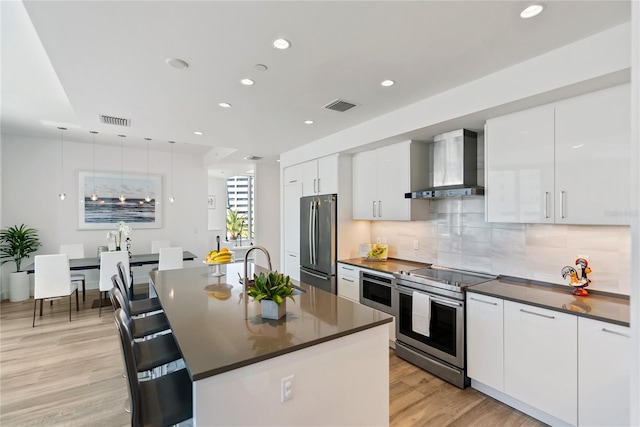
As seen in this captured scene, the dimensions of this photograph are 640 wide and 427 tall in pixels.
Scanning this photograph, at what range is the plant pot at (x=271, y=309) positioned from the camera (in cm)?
192

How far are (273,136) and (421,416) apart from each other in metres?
3.65

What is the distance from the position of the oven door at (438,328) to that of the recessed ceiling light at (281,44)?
2475 mm

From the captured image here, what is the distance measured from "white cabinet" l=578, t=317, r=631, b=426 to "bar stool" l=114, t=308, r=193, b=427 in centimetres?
247

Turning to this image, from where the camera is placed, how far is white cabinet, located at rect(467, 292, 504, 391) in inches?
98.3

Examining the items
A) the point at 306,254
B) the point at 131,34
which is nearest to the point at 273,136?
the point at 306,254

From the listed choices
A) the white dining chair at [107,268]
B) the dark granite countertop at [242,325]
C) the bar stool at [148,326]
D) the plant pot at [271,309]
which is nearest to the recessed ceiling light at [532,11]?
the dark granite countertop at [242,325]

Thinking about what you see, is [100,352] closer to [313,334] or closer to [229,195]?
[313,334]

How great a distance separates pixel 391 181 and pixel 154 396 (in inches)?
121

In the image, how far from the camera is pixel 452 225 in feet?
11.4

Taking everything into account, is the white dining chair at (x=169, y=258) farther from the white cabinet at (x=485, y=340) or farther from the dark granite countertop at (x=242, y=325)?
the white cabinet at (x=485, y=340)

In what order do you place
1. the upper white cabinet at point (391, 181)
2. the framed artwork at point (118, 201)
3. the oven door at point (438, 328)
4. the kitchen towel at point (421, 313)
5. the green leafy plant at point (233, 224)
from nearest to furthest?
1. the oven door at point (438, 328)
2. the kitchen towel at point (421, 313)
3. the upper white cabinet at point (391, 181)
4. the framed artwork at point (118, 201)
5. the green leafy plant at point (233, 224)

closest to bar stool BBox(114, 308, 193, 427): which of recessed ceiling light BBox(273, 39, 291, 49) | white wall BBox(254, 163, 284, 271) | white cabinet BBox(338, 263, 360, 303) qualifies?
recessed ceiling light BBox(273, 39, 291, 49)

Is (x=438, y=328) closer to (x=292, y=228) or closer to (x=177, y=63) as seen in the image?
(x=292, y=228)

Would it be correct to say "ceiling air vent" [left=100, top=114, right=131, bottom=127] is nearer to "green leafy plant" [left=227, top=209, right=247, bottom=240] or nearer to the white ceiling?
the white ceiling
